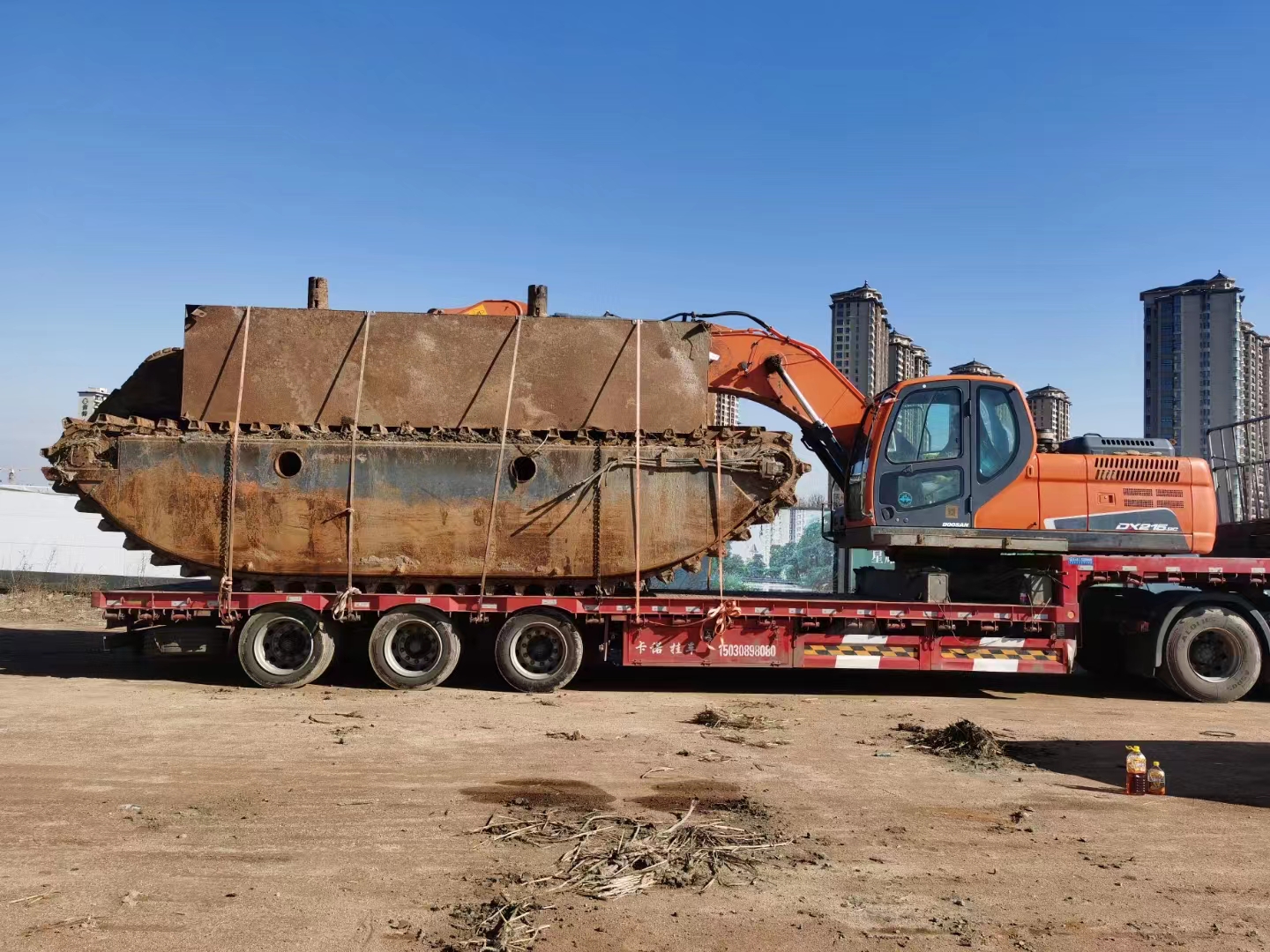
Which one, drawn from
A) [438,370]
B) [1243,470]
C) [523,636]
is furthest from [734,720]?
[1243,470]

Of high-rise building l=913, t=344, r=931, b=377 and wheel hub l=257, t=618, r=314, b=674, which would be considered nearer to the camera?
wheel hub l=257, t=618, r=314, b=674

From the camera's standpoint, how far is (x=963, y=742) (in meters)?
8.47

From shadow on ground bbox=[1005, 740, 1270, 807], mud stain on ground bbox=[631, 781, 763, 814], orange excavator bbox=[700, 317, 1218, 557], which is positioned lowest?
shadow on ground bbox=[1005, 740, 1270, 807]

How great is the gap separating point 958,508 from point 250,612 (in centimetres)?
849

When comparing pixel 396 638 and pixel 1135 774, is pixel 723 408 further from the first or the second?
pixel 1135 774

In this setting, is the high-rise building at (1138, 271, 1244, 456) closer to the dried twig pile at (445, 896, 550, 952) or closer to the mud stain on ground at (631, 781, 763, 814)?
the mud stain on ground at (631, 781, 763, 814)

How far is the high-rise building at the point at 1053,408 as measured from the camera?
2378 cm

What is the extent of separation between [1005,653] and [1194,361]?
104ft

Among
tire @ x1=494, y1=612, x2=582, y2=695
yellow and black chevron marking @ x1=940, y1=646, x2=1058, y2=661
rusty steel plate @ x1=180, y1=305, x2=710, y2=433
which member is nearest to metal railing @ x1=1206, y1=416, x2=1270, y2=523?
yellow and black chevron marking @ x1=940, y1=646, x2=1058, y2=661

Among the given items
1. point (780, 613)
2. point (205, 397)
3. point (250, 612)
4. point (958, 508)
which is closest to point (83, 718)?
point (250, 612)

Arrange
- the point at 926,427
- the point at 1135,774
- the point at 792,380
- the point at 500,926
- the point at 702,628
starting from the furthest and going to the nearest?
the point at 792,380, the point at 926,427, the point at 702,628, the point at 1135,774, the point at 500,926

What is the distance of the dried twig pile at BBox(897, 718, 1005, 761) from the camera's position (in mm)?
8250

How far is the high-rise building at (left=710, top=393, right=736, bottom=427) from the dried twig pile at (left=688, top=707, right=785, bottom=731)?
389cm

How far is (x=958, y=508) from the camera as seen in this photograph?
10953mm
